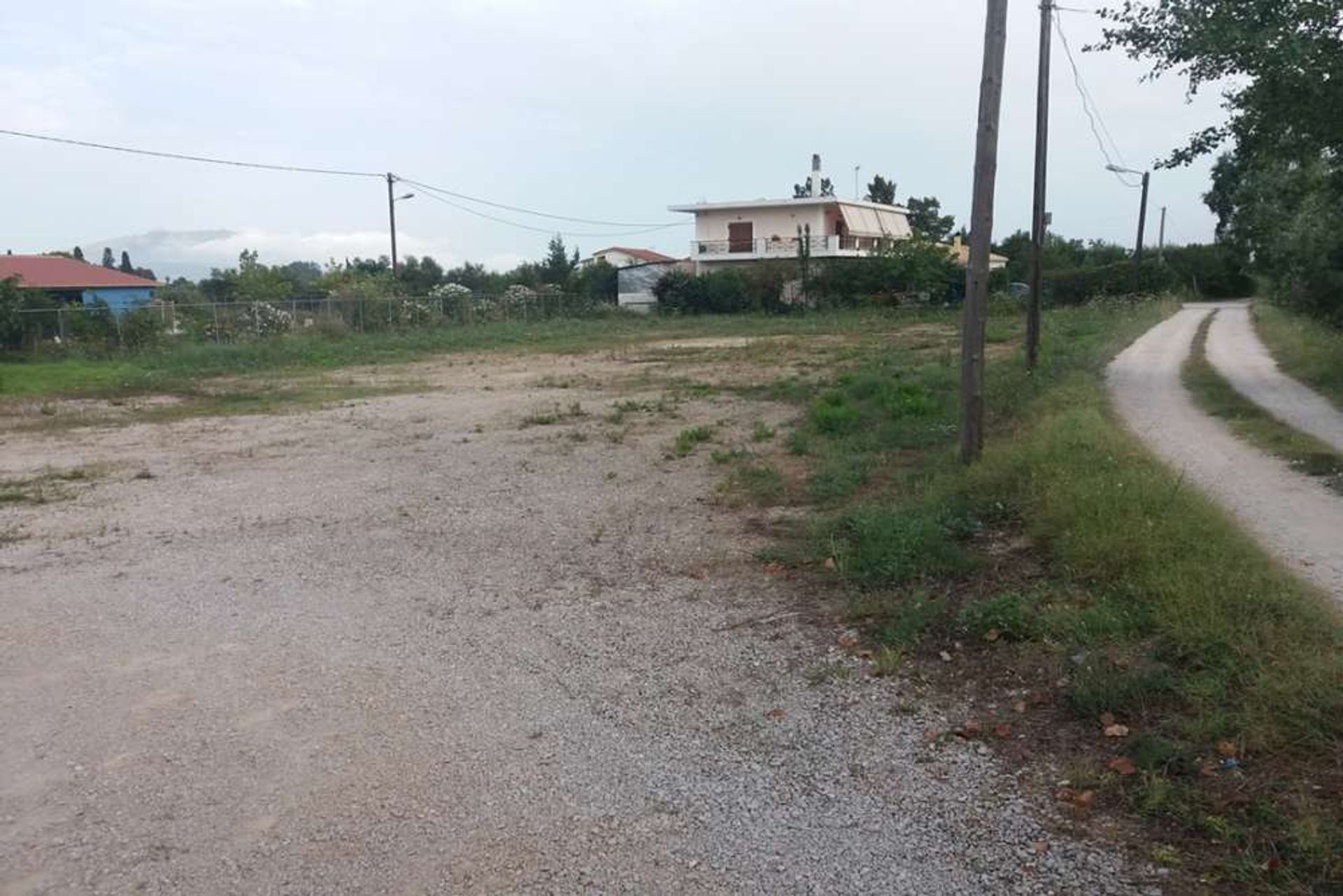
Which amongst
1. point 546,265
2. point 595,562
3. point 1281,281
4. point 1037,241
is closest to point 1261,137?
point 1037,241

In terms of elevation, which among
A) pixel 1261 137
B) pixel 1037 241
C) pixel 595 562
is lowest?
pixel 595 562

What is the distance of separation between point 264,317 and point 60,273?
1138 inches

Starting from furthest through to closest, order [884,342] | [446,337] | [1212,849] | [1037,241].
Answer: [446,337] < [884,342] < [1037,241] < [1212,849]

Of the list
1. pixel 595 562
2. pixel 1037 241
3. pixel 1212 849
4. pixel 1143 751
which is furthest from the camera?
pixel 1037 241

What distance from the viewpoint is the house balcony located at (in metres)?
61.3

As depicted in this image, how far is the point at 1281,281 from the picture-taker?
36.2 metres

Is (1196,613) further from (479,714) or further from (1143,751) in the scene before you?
(479,714)

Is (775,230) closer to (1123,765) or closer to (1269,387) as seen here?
(1269,387)

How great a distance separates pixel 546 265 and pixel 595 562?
5993 cm

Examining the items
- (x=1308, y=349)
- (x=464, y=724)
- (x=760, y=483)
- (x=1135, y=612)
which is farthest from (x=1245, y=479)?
(x=1308, y=349)

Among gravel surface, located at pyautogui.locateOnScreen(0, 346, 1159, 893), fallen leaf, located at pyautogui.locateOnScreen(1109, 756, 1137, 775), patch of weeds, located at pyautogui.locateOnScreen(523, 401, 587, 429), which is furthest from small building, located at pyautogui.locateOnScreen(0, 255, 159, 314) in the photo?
fallen leaf, located at pyautogui.locateOnScreen(1109, 756, 1137, 775)

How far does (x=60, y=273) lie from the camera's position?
57812mm

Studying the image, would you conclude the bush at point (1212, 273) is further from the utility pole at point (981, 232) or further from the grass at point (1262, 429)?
the utility pole at point (981, 232)

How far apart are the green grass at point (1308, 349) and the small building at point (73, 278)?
50130 mm
